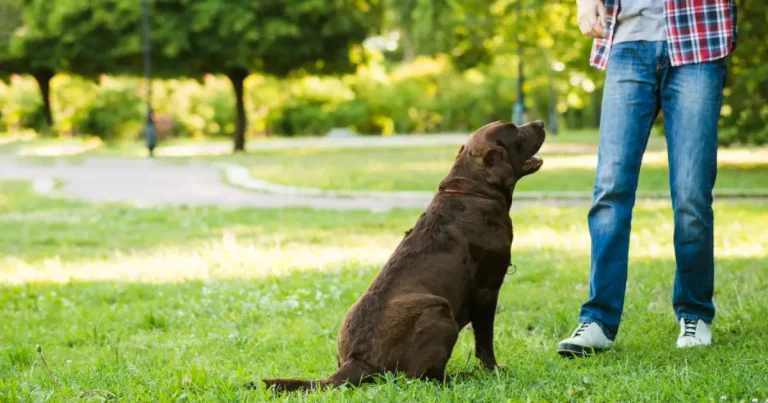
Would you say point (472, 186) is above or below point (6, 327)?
above

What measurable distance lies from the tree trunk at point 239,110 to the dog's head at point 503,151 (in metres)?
27.8

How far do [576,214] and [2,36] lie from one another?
3512 centimetres

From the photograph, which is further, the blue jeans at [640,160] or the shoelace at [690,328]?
the shoelace at [690,328]

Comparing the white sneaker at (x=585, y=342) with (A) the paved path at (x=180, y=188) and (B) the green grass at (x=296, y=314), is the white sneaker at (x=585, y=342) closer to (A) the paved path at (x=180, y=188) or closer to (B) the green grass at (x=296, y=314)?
(B) the green grass at (x=296, y=314)

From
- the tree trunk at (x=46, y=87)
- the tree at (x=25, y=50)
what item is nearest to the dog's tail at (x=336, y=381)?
the tree at (x=25, y=50)

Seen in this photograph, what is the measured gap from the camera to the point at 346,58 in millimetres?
31266

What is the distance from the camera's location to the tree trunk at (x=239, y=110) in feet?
105

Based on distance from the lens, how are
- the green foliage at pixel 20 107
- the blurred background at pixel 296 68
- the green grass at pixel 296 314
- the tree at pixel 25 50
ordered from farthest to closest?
the green foliage at pixel 20 107 < the tree at pixel 25 50 < the blurred background at pixel 296 68 < the green grass at pixel 296 314

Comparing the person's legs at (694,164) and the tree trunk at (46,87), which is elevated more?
the person's legs at (694,164)

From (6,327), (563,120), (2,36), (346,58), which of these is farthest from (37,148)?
(6,327)

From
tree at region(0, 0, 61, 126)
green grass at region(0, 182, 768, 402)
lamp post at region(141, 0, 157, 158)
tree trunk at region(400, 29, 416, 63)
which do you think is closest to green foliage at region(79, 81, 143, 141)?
tree at region(0, 0, 61, 126)

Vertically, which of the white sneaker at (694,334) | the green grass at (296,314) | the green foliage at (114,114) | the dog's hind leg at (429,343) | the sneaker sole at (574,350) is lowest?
the green foliage at (114,114)

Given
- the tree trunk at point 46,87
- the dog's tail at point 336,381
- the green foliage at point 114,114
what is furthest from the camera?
the green foliage at point 114,114

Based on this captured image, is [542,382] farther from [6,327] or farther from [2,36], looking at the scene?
[2,36]
